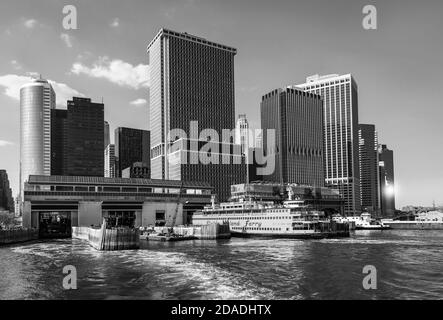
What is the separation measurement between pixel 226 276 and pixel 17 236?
106 metres

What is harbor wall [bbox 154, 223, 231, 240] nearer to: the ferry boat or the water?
the ferry boat

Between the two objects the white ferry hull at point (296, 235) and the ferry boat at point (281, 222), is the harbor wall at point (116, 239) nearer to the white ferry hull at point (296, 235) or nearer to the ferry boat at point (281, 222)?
the white ferry hull at point (296, 235)

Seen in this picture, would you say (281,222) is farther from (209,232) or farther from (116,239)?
(116,239)

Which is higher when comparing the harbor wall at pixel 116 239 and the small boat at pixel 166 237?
the harbor wall at pixel 116 239

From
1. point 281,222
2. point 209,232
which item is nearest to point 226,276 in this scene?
point 209,232

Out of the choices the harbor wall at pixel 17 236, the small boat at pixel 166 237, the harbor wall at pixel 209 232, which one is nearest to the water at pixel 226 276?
the harbor wall at pixel 17 236

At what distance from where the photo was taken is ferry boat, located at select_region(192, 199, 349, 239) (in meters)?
158

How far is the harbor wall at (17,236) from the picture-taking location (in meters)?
131

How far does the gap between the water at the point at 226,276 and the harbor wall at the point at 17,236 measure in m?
41.6

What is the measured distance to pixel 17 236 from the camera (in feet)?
472
